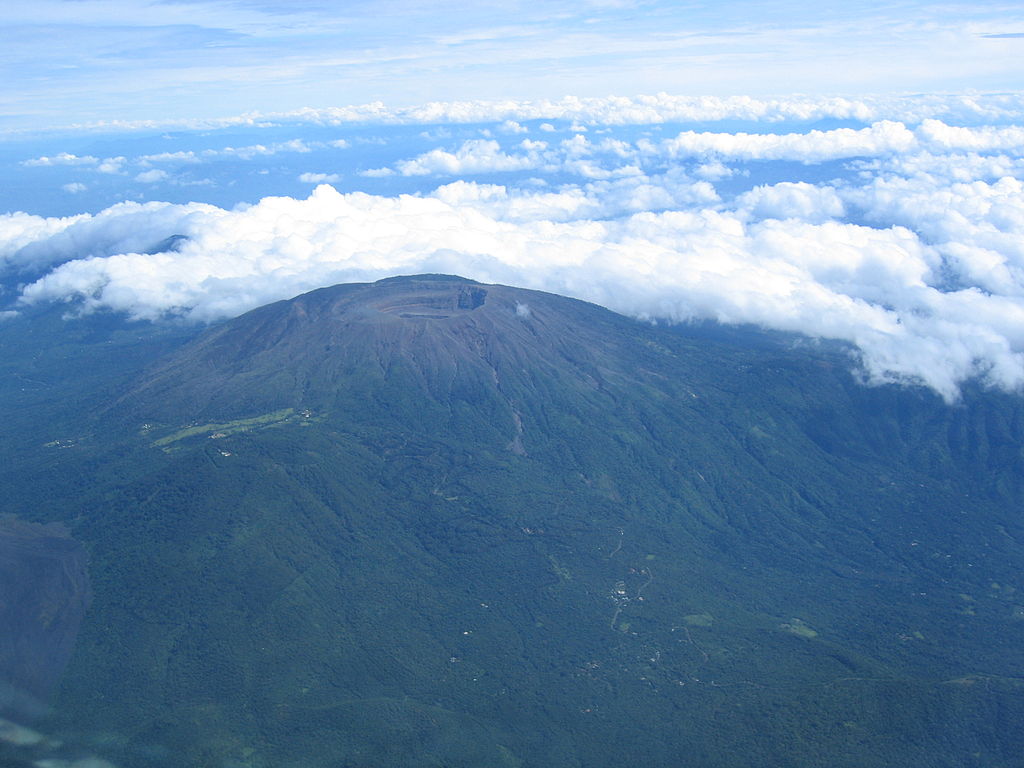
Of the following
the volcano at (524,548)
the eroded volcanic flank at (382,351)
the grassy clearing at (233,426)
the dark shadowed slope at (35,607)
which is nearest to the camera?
the volcano at (524,548)

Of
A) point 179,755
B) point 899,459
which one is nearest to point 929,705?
point 179,755

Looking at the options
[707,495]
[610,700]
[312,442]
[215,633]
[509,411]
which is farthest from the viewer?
[509,411]

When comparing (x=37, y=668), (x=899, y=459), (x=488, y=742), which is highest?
(x=37, y=668)

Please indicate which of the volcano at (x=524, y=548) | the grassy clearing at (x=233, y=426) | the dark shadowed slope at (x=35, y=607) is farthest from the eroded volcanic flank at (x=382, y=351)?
the dark shadowed slope at (x=35, y=607)

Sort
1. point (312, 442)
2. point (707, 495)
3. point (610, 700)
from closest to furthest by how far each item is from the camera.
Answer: point (610, 700), point (312, 442), point (707, 495)

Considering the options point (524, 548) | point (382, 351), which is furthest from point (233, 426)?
point (524, 548)

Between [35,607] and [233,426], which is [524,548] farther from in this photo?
[35,607]

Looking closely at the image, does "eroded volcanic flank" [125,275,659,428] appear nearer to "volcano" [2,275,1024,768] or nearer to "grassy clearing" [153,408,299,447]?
"volcano" [2,275,1024,768]

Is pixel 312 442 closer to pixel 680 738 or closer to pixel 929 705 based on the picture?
pixel 680 738

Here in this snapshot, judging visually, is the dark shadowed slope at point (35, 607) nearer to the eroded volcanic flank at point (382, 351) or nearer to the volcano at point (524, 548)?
the volcano at point (524, 548)
